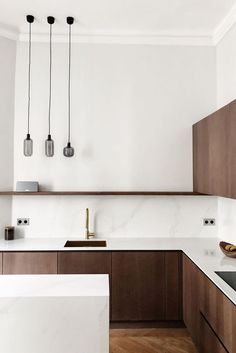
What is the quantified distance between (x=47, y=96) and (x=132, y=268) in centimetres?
205

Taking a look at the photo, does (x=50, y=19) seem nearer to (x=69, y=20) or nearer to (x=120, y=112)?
(x=69, y=20)

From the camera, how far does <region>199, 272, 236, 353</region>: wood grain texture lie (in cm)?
163

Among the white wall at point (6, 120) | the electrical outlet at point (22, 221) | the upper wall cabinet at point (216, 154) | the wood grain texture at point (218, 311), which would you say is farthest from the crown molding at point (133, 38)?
the wood grain texture at point (218, 311)

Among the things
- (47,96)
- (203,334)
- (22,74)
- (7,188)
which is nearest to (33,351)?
(203,334)

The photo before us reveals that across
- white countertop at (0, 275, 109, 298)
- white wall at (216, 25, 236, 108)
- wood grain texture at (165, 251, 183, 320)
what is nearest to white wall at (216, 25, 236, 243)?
white wall at (216, 25, 236, 108)

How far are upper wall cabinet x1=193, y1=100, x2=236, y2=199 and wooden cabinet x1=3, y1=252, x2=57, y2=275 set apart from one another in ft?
5.19

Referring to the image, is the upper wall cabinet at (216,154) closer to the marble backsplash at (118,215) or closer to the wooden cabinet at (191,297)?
the marble backsplash at (118,215)

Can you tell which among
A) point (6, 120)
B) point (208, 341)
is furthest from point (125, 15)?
point (208, 341)

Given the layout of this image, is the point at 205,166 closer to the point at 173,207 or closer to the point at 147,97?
the point at 173,207

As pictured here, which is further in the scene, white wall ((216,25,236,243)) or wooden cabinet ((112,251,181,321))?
white wall ((216,25,236,243))

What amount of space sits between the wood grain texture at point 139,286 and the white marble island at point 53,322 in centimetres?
130

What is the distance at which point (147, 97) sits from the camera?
339 cm

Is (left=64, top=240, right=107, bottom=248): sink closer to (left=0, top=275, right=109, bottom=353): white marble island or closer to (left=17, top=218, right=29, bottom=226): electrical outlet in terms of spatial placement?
(left=17, top=218, right=29, bottom=226): electrical outlet

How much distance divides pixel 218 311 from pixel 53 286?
1.01 m
